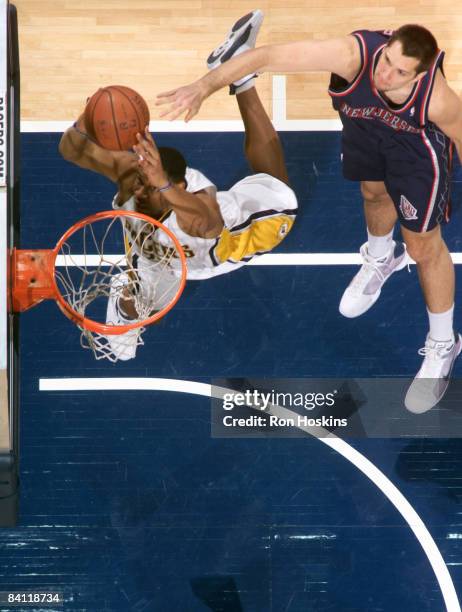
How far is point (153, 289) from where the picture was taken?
17.9ft

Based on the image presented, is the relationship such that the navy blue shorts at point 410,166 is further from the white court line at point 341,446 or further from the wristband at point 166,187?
the white court line at point 341,446

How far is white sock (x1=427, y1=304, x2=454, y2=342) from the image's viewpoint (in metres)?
5.86

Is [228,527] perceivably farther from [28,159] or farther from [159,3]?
[159,3]

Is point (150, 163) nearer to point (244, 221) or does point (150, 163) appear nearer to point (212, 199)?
point (212, 199)

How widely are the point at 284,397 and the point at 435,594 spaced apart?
4.84 feet

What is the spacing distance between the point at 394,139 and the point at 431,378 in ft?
5.03

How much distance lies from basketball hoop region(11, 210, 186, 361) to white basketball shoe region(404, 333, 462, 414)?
5.30ft

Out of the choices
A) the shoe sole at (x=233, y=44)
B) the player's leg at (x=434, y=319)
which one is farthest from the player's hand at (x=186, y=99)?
the player's leg at (x=434, y=319)

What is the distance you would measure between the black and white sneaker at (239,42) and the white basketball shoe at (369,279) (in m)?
1.33

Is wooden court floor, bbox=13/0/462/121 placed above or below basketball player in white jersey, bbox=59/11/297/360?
above

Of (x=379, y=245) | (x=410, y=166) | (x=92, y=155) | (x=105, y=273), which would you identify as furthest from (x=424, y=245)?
(x=92, y=155)

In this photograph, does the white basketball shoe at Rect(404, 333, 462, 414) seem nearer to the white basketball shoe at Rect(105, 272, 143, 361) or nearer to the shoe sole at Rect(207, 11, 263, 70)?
the white basketball shoe at Rect(105, 272, 143, 361)

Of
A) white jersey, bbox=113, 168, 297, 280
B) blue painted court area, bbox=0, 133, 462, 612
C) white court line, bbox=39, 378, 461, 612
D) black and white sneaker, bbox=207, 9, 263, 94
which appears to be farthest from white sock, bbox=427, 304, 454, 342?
black and white sneaker, bbox=207, 9, 263, 94

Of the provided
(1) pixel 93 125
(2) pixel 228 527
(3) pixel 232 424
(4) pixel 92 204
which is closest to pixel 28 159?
(4) pixel 92 204
